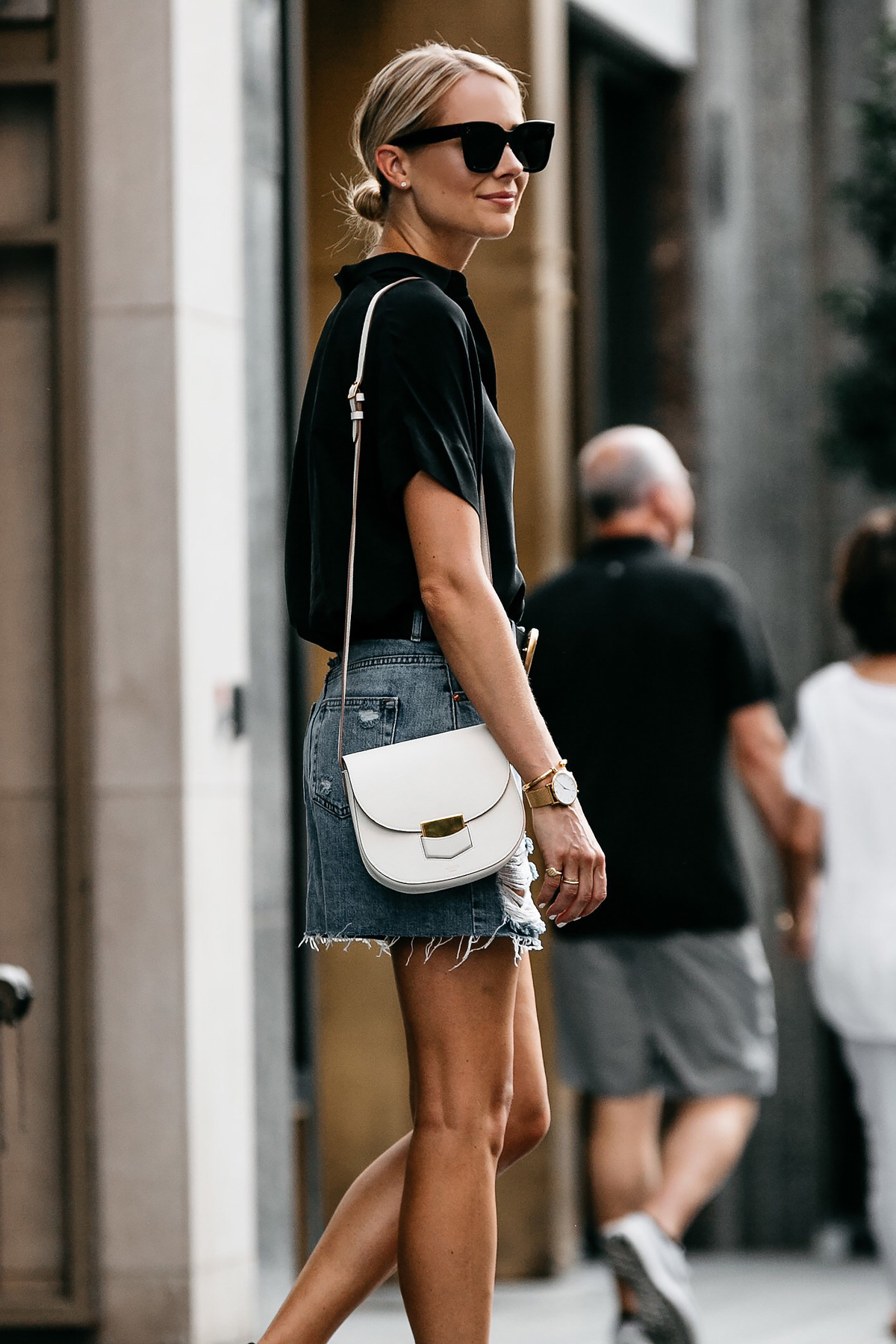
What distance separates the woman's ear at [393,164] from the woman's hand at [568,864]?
95 cm

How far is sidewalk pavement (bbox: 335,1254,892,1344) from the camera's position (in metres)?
6.09

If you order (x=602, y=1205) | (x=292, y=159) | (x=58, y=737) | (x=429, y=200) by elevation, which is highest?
(x=292, y=159)

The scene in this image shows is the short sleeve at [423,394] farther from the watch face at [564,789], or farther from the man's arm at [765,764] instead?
the man's arm at [765,764]

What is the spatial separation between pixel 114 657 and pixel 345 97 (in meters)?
1.62

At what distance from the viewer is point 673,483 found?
19.0 feet

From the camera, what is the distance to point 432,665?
122 inches

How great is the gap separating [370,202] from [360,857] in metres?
1.01

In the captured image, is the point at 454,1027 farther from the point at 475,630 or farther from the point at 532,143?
the point at 532,143

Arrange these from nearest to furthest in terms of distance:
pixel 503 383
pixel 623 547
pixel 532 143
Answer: pixel 532 143 < pixel 623 547 < pixel 503 383

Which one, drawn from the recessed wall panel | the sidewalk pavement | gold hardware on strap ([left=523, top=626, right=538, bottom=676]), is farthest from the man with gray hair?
gold hardware on strap ([left=523, top=626, right=538, bottom=676])

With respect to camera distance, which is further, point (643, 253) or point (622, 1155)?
point (643, 253)

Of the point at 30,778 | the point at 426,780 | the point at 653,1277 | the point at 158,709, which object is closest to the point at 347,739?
the point at 426,780

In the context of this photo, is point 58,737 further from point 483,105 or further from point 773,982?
point 773,982

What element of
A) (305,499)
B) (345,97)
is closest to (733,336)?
(345,97)
